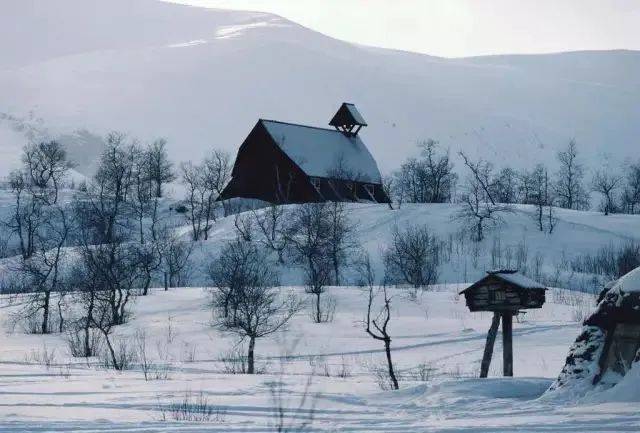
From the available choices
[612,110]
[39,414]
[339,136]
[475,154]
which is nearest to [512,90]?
[612,110]

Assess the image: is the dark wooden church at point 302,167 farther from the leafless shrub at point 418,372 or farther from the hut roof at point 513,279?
the hut roof at point 513,279

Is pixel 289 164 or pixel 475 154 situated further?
pixel 475 154

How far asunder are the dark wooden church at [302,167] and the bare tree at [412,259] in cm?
1238

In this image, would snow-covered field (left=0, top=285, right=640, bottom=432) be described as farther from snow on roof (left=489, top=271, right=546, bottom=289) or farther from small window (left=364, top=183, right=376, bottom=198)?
small window (left=364, top=183, right=376, bottom=198)

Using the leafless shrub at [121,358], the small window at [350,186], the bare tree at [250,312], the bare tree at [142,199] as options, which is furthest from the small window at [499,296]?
the small window at [350,186]

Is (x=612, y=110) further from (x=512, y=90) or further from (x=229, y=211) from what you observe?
(x=229, y=211)

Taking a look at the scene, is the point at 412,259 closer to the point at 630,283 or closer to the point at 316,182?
the point at 316,182

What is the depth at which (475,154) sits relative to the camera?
443 feet

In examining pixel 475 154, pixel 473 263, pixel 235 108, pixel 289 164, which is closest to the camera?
pixel 473 263

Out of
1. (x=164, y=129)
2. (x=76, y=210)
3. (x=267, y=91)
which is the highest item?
(x=267, y=91)

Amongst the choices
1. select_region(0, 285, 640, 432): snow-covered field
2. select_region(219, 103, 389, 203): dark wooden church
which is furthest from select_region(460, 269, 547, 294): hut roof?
select_region(219, 103, 389, 203): dark wooden church

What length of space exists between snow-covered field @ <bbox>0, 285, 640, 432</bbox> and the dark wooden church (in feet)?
91.0

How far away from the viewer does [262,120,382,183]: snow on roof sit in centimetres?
6144

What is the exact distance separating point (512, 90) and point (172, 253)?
142649mm
